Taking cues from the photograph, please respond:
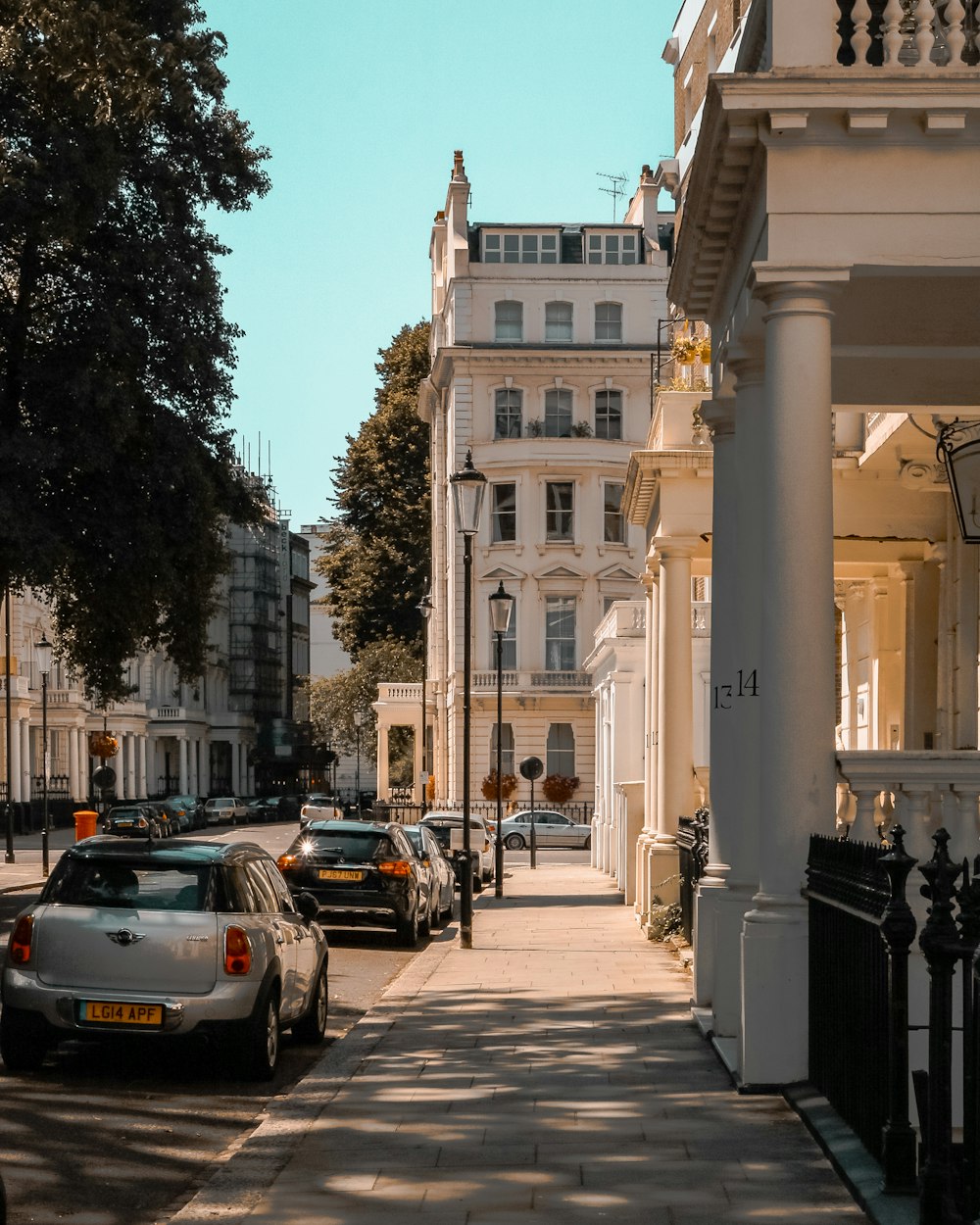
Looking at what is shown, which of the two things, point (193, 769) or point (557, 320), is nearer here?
point (557, 320)

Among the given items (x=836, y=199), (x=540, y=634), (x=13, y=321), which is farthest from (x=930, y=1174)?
(x=540, y=634)

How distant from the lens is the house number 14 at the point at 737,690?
1318 centimetres

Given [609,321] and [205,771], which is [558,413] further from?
[205,771]

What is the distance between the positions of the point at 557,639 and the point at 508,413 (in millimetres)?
8073

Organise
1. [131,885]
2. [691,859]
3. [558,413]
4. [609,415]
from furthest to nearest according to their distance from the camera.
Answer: [609,415] → [558,413] → [691,859] → [131,885]

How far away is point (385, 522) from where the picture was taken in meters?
76.9

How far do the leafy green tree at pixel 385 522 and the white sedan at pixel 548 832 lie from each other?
1174 cm

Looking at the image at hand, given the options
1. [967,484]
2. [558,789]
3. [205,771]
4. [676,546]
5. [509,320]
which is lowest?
[205,771]

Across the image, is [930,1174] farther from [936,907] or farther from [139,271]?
[139,271]

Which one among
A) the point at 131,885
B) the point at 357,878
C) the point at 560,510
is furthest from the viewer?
the point at 560,510

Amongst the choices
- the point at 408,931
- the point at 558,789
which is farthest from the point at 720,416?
the point at 558,789

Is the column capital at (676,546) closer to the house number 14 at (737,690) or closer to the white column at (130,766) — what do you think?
the house number 14 at (737,690)

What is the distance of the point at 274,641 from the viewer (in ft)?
477

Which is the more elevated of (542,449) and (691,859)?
(542,449)
